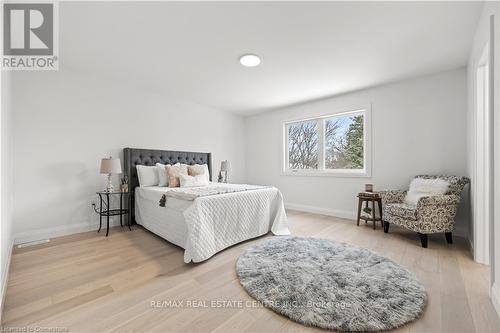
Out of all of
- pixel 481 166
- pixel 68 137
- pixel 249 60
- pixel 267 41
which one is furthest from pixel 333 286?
pixel 68 137

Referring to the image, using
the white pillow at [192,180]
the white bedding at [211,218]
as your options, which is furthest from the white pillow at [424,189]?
the white pillow at [192,180]

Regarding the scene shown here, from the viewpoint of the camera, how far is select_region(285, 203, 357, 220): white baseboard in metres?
3.84

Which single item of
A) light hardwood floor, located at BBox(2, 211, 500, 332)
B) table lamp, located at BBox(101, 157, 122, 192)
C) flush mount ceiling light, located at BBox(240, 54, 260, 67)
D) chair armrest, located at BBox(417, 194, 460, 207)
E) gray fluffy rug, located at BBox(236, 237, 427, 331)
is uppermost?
flush mount ceiling light, located at BBox(240, 54, 260, 67)

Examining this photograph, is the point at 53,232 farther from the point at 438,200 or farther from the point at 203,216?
the point at 438,200

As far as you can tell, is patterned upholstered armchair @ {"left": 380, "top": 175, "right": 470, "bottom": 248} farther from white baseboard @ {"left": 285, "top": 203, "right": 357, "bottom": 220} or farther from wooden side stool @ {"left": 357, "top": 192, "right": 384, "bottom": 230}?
white baseboard @ {"left": 285, "top": 203, "right": 357, "bottom": 220}

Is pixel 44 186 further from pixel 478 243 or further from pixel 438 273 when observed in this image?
pixel 478 243

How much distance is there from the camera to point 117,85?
11.2 feet

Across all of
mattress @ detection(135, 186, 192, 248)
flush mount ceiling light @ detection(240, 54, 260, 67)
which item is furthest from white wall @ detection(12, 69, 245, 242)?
flush mount ceiling light @ detection(240, 54, 260, 67)

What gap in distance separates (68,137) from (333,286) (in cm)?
367

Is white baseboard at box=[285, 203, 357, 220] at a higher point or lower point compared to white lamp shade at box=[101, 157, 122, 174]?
lower

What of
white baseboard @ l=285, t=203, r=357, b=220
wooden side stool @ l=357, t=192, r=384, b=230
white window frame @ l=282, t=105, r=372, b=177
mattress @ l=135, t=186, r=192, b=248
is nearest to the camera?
mattress @ l=135, t=186, r=192, b=248

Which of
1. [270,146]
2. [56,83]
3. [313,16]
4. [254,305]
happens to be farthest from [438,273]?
[56,83]

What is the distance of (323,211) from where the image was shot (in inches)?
165

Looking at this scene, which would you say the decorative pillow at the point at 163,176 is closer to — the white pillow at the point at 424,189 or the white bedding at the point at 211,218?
the white bedding at the point at 211,218
